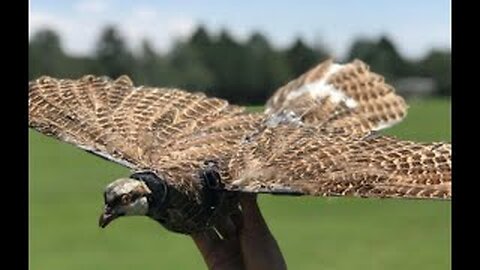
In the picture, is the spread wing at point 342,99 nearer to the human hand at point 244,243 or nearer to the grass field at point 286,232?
the human hand at point 244,243

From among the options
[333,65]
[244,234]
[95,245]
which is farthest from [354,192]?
[95,245]

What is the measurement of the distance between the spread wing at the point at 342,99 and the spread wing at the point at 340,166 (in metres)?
0.46

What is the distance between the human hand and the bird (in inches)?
1.2

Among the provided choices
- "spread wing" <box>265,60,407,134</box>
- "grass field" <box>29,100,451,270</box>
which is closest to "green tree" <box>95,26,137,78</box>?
"grass field" <box>29,100,451,270</box>

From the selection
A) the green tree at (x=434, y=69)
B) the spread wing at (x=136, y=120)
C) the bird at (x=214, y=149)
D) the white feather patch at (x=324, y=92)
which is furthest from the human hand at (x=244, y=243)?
the green tree at (x=434, y=69)

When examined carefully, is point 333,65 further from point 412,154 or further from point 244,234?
point 244,234

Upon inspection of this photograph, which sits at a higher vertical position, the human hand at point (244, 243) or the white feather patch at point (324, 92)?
the white feather patch at point (324, 92)

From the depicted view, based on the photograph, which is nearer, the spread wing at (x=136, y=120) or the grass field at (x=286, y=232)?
the spread wing at (x=136, y=120)

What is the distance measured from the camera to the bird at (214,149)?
6.72 ft

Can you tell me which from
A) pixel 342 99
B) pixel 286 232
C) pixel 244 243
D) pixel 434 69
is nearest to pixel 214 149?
pixel 244 243

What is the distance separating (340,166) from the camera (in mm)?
2131

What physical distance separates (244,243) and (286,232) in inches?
335

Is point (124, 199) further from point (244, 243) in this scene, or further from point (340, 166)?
point (340, 166)

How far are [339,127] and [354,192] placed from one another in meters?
0.67
